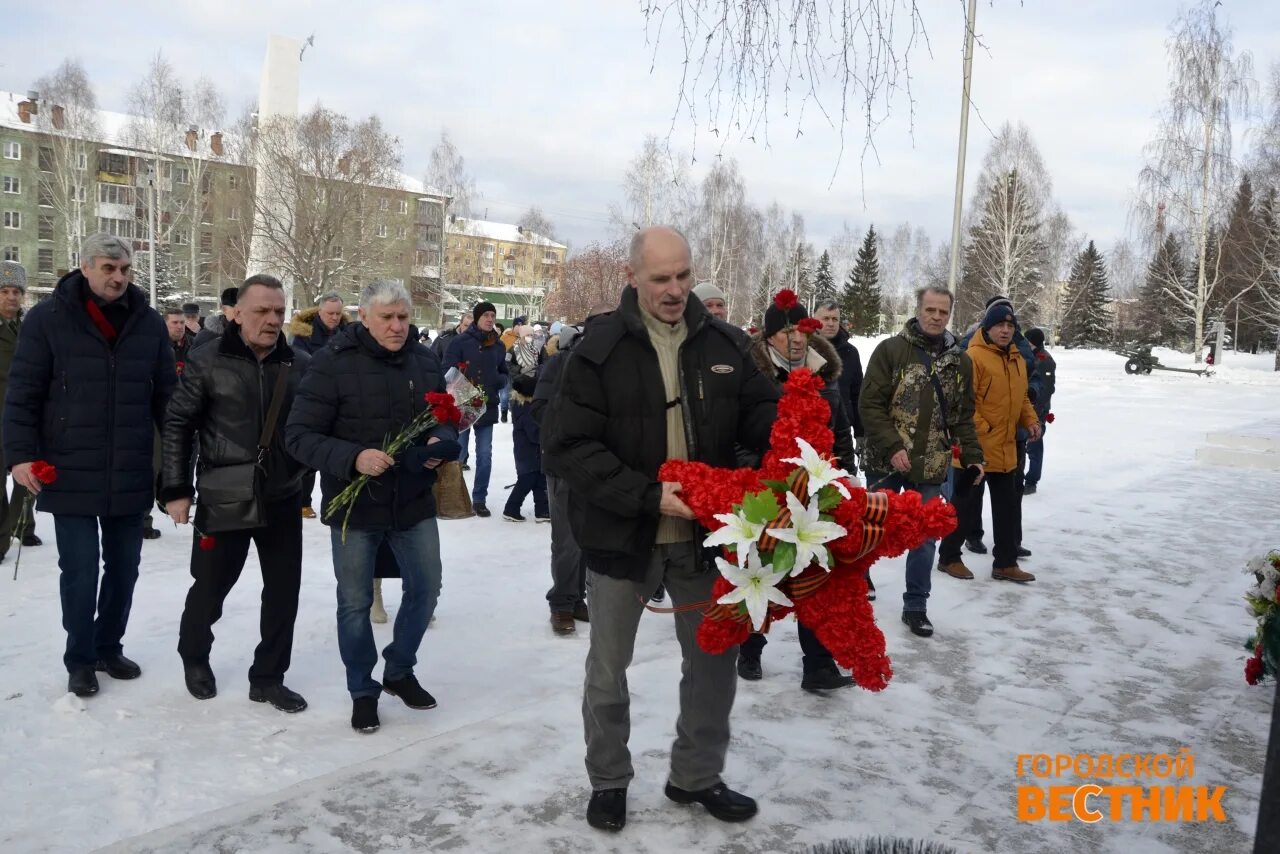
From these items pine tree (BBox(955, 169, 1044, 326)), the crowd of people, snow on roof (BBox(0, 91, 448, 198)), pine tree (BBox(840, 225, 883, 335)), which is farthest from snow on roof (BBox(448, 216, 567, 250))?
the crowd of people

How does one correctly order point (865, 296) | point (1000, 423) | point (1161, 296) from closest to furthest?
point (1000, 423) < point (1161, 296) < point (865, 296)

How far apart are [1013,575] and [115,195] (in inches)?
2559

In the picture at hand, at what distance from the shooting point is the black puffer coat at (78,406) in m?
4.55

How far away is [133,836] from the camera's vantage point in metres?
3.29

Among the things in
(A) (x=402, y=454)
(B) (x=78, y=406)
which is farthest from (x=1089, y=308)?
(B) (x=78, y=406)

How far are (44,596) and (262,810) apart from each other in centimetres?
375

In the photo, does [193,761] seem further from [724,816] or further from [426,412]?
[724,816]

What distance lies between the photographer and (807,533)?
2.76 m

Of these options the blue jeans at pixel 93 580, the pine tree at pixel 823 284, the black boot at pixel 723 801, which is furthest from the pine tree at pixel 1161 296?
the blue jeans at pixel 93 580

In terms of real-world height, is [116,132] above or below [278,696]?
above

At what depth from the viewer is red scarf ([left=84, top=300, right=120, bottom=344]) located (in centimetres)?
465

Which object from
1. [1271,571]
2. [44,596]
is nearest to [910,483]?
[1271,571]

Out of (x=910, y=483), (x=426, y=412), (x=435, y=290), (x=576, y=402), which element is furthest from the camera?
(x=435, y=290)

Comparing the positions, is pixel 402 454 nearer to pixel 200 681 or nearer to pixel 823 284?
pixel 200 681
